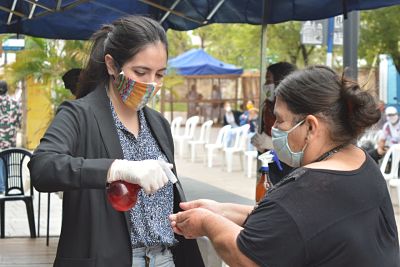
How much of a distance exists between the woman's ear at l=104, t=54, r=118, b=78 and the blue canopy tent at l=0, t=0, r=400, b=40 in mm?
3502

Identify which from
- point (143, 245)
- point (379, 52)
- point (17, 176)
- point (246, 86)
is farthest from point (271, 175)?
point (246, 86)

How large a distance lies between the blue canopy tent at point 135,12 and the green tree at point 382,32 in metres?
15.4

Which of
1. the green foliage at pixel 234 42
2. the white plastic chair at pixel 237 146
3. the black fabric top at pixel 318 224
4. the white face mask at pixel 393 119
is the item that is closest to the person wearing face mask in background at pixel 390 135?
the white face mask at pixel 393 119

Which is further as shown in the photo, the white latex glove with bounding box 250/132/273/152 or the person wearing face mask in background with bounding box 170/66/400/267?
the white latex glove with bounding box 250/132/273/152

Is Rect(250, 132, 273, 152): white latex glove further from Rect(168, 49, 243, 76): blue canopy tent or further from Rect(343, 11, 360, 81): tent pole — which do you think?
Rect(168, 49, 243, 76): blue canopy tent

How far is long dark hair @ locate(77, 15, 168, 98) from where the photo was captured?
2.80 metres

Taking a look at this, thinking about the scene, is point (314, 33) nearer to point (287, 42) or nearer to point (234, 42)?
point (287, 42)

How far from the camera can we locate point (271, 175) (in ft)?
15.8

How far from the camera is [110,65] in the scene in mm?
2869

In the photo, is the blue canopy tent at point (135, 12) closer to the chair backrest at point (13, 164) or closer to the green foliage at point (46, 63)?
the chair backrest at point (13, 164)

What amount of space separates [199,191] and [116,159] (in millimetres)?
7305

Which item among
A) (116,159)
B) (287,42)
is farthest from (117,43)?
(287,42)

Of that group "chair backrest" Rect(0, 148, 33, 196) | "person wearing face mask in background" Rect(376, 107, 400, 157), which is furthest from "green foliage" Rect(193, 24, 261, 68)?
"chair backrest" Rect(0, 148, 33, 196)

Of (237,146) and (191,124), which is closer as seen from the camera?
(237,146)
